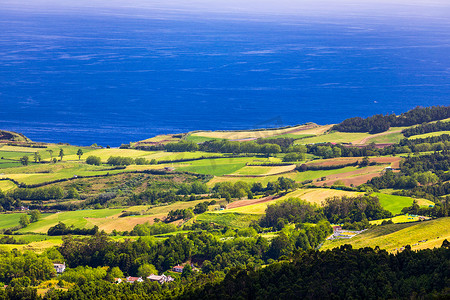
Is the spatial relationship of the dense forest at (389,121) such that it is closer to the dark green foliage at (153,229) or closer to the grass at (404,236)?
the dark green foliage at (153,229)

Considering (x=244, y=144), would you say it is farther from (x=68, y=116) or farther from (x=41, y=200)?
(x=68, y=116)

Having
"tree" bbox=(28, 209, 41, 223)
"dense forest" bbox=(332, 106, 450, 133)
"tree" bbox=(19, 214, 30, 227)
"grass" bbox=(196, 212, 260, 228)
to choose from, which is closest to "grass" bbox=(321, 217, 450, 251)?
"grass" bbox=(196, 212, 260, 228)

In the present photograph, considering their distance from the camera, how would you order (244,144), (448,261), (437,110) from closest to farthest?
(448,261) < (244,144) < (437,110)

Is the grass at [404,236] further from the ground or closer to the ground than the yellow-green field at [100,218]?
closer to the ground

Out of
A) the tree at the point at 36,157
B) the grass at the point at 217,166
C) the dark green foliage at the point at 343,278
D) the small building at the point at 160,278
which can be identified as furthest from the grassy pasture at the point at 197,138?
the dark green foliage at the point at 343,278

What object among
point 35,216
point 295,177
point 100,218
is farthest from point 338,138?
point 35,216

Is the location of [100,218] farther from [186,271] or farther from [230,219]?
[186,271]

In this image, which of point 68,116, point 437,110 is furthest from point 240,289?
point 68,116

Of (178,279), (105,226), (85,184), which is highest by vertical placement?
(85,184)
